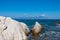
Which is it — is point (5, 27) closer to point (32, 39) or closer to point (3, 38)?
point (3, 38)

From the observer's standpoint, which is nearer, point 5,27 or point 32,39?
point 5,27

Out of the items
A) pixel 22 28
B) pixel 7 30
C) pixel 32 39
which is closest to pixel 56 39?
pixel 32 39

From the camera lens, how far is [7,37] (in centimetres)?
1280

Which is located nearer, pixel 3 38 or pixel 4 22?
pixel 3 38

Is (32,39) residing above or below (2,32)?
below

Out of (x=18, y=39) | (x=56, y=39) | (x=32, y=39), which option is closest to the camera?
(x=18, y=39)

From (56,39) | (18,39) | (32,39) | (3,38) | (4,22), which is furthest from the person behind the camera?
(56,39)

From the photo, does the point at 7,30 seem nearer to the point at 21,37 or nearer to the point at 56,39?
the point at 21,37

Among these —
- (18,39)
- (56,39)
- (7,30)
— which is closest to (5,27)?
(7,30)

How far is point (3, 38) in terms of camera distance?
12.3m

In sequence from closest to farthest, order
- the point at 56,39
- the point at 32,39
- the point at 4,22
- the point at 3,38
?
1. the point at 3,38
2. the point at 4,22
3. the point at 32,39
4. the point at 56,39

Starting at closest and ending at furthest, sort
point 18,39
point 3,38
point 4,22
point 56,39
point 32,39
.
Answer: point 3,38 < point 18,39 < point 4,22 < point 32,39 < point 56,39

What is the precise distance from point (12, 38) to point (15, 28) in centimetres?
90

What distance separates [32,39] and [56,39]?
3.77m
